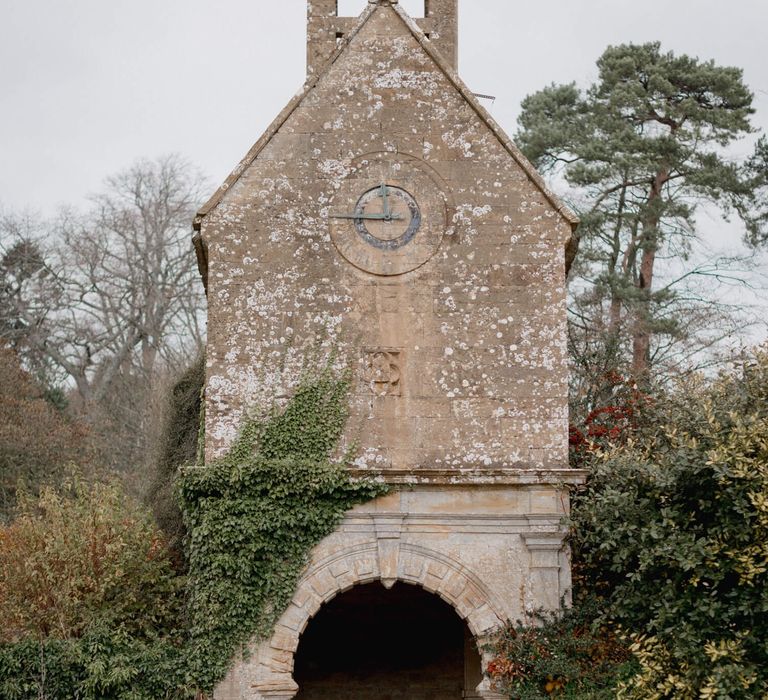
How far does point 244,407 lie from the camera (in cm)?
1342

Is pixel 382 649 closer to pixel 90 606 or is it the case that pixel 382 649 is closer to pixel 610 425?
pixel 610 425

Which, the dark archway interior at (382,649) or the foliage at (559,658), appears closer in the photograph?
the foliage at (559,658)

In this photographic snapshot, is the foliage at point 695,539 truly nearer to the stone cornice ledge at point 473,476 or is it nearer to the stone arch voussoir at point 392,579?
the stone cornice ledge at point 473,476

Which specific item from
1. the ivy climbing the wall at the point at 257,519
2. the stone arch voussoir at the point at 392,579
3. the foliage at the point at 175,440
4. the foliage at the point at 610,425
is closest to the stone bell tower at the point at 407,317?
the stone arch voussoir at the point at 392,579

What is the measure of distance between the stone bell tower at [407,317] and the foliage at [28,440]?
12475 mm

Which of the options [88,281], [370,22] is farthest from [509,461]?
[88,281]

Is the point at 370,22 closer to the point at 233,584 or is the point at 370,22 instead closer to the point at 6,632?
the point at 233,584

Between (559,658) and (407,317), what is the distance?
4064 millimetres

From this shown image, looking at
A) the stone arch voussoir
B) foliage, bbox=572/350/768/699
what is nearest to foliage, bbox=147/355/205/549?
the stone arch voussoir

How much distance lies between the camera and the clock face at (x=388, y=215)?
45.5ft

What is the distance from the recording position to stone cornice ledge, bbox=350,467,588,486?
1320 cm

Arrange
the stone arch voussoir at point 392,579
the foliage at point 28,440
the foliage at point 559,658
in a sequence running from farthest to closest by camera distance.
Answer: the foliage at point 28,440
the stone arch voussoir at point 392,579
the foliage at point 559,658

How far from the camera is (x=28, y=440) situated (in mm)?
24984

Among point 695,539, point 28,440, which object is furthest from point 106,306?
point 695,539
